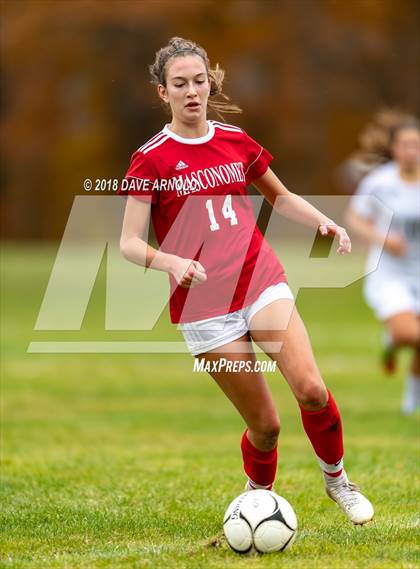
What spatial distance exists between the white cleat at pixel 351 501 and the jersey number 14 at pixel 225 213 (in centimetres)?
135

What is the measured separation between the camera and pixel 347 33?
1543 inches

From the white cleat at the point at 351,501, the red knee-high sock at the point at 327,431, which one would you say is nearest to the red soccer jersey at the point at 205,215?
the red knee-high sock at the point at 327,431

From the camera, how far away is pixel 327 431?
5688 mm

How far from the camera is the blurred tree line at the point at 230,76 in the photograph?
120 ft

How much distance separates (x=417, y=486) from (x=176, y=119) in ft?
8.92

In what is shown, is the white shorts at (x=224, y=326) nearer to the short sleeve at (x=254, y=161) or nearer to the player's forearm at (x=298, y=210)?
the player's forearm at (x=298, y=210)

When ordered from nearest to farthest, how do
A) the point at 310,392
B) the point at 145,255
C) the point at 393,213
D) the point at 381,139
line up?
the point at 145,255, the point at 310,392, the point at 393,213, the point at 381,139

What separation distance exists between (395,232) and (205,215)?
529 cm

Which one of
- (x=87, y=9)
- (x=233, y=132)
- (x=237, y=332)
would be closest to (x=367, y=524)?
(x=237, y=332)

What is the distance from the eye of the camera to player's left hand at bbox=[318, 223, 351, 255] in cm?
557

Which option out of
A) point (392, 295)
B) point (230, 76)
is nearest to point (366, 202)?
point (392, 295)

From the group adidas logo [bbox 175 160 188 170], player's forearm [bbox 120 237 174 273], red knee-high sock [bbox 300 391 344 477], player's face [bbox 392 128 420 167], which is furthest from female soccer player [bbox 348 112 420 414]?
player's forearm [bbox 120 237 174 273]

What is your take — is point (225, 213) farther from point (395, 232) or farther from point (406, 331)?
point (395, 232)

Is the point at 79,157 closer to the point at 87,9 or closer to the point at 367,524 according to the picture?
Answer: the point at 87,9
